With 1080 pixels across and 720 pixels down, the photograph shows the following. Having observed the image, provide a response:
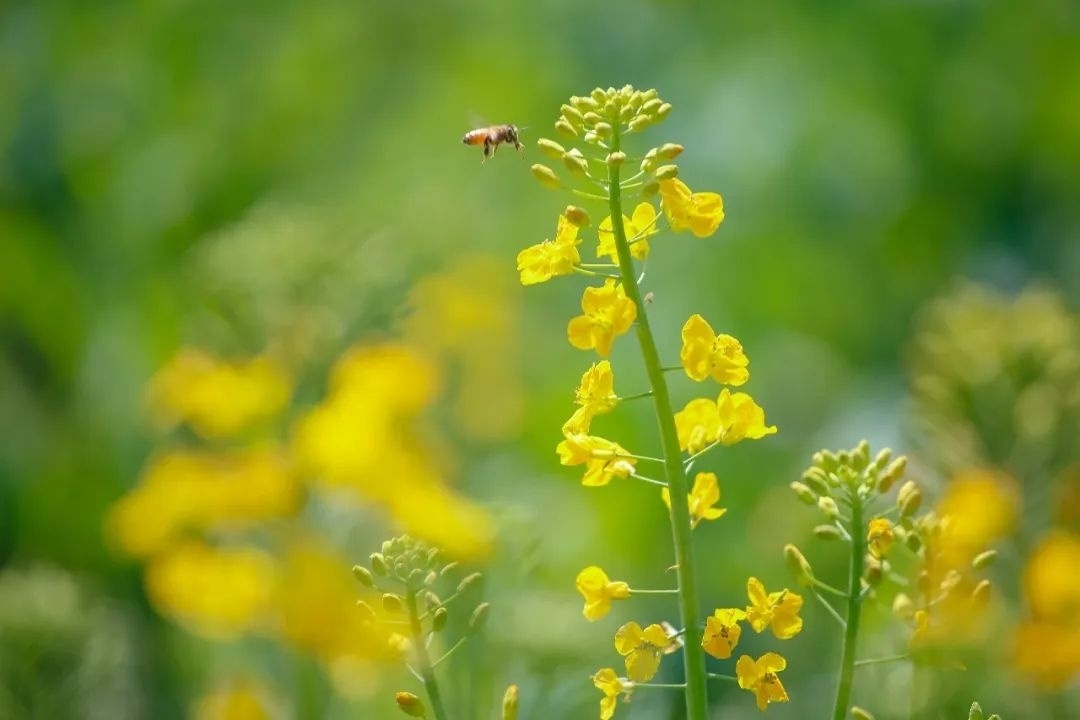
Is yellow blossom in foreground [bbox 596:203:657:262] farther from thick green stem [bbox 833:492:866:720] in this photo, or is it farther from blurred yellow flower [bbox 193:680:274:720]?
blurred yellow flower [bbox 193:680:274:720]

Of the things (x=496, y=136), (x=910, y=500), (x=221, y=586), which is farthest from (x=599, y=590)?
(x=221, y=586)

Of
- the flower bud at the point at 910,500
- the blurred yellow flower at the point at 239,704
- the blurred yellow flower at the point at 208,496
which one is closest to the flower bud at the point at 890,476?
the flower bud at the point at 910,500

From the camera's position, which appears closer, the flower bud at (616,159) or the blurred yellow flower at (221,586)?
the flower bud at (616,159)

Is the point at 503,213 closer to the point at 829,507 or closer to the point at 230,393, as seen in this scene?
the point at 230,393

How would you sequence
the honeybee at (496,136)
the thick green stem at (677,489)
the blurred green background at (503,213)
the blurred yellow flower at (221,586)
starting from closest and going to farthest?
1. the thick green stem at (677,489)
2. the honeybee at (496,136)
3. the blurred yellow flower at (221,586)
4. the blurred green background at (503,213)

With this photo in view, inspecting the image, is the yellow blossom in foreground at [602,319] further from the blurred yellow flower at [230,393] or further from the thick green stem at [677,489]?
the blurred yellow flower at [230,393]

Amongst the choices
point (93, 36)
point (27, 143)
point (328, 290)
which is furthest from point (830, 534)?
point (93, 36)

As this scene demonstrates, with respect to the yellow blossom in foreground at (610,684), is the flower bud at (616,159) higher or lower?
higher

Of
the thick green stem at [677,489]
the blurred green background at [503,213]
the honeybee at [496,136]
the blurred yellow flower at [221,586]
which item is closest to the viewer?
the thick green stem at [677,489]

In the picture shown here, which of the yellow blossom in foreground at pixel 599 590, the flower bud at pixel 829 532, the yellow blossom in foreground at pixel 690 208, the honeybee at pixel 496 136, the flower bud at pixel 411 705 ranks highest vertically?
the honeybee at pixel 496 136
